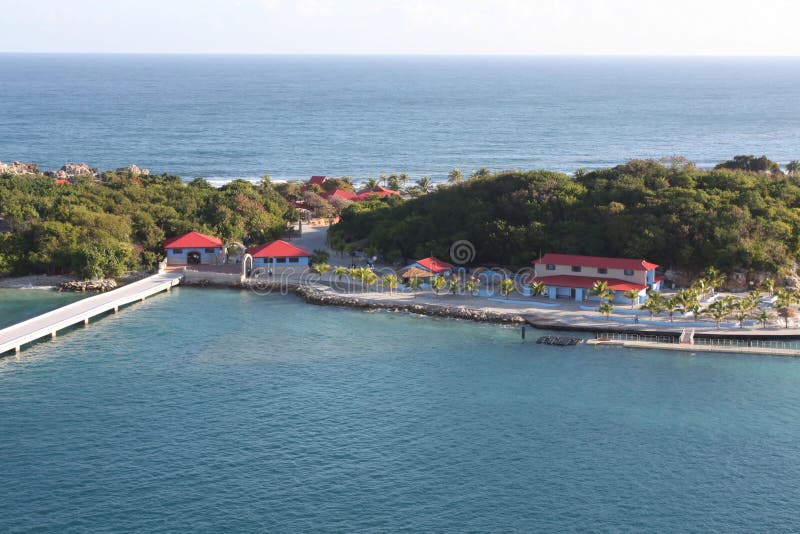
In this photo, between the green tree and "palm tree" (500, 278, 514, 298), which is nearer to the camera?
"palm tree" (500, 278, 514, 298)

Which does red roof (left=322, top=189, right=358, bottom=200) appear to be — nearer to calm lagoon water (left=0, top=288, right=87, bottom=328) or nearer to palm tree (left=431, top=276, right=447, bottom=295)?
palm tree (left=431, top=276, right=447, bottom=295)

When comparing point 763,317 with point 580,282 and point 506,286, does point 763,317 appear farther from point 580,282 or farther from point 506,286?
point 506,286

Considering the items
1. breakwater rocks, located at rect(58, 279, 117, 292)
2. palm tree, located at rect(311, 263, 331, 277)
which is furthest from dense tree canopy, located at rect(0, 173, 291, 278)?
palm tree, located at rect(311, 263, 331, 277)

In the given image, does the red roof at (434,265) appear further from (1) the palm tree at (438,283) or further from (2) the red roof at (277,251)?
(2) the red roof at (277,251)

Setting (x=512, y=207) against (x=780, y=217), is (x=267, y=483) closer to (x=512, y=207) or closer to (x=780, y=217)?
(x=512, y=207)

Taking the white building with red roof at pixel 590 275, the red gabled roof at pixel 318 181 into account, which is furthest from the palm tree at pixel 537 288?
the red gabled roof at pixel 318 181

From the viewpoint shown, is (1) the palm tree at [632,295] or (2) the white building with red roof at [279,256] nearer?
(1) the palm tree at [632,295]
